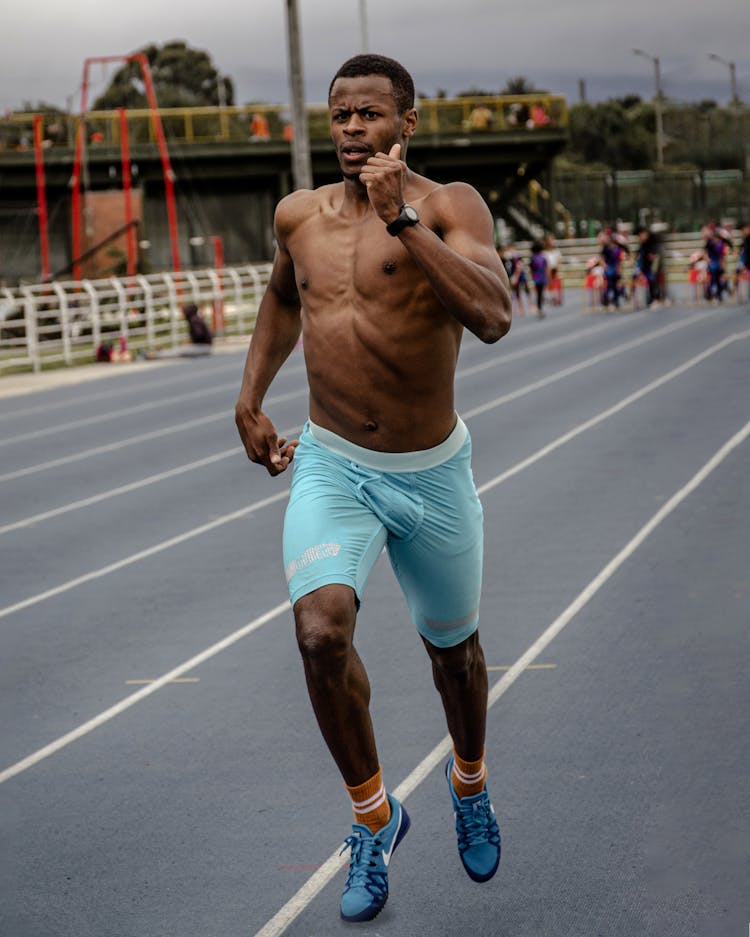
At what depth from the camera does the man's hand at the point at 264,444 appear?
186 inches

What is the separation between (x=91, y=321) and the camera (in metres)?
30.8

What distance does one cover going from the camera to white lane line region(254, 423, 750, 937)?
454cm

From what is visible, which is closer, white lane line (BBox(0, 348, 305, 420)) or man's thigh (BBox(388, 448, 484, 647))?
man's thigh (BBox(388, 448, 484, 647))

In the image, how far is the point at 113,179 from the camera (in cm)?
5425

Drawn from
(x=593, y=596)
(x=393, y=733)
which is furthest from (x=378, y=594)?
(x=393, y=733)

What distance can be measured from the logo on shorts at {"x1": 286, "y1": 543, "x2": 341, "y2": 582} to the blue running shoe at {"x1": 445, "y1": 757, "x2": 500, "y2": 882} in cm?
95

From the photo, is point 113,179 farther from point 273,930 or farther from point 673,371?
point 273,930

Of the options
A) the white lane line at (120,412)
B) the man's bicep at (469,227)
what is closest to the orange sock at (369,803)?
the man's bicep at (469,227)

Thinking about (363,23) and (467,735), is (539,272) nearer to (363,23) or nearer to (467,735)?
(363,23)

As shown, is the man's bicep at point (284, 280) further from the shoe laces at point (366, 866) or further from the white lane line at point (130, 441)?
the white lane line at point (130, 441)

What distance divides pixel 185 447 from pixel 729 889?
41.2ft

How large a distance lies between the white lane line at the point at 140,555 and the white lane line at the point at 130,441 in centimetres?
351

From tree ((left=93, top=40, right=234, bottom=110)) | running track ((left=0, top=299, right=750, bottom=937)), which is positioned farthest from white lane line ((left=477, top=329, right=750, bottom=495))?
tree ((left=93, top=40, right=234, bottom=110))

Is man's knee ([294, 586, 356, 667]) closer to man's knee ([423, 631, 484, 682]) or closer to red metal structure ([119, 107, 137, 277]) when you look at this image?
man's knee ([423, 631, 484, 682])
